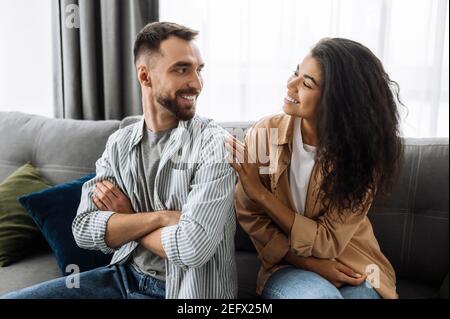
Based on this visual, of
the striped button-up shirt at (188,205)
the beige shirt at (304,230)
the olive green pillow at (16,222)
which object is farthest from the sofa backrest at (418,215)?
the olive green pillow at (16,222)

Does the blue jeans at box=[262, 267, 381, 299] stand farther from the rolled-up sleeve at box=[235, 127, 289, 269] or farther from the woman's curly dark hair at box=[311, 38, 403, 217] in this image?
the woman's curly dark hair at box=[311, 38, 403, 217]

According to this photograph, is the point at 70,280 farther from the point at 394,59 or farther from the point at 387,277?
the point at 394,59

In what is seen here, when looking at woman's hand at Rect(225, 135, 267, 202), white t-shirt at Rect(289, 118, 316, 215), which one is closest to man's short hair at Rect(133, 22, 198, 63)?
woman's hand at Rect(225, 135, 267, 202)

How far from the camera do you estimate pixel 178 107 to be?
1115 millimetres

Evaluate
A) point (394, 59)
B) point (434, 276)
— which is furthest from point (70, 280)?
point (394, 59)

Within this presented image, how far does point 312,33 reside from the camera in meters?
1.52

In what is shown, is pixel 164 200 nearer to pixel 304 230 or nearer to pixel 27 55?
pixel 304 230

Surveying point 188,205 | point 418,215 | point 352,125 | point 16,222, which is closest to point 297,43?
point 352,125

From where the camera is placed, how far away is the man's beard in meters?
1.11

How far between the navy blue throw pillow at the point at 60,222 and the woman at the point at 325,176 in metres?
0.48

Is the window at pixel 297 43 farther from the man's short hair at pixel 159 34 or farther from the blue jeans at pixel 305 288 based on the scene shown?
the blue jeans at pixel 305 288

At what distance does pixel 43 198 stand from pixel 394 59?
1.21 metres

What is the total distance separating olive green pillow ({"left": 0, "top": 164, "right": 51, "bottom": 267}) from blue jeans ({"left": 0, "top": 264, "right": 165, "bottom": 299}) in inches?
13.2

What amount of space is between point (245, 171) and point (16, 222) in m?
0.80
